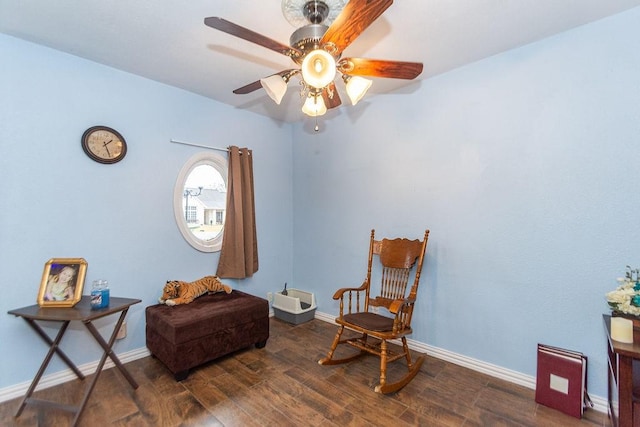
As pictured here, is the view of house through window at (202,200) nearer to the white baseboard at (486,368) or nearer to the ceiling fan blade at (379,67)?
the ceiling fan blade at (379,67)

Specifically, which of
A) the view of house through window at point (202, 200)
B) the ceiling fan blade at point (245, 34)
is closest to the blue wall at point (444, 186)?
the view of house through window at point (202, 200)

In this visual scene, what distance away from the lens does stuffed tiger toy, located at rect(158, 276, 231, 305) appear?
257 cm

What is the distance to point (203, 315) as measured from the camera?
231cm

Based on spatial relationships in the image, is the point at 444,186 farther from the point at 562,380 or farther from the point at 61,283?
the point at 61,283

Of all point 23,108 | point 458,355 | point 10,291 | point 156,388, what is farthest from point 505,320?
point 23,108

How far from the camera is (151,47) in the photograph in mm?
2127

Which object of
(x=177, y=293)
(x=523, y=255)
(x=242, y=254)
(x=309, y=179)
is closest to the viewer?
(x=523, y=255)

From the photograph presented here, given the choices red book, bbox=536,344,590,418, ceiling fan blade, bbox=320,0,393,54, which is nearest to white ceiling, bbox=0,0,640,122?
ceiling fan blade, bbox=320,0,393,54

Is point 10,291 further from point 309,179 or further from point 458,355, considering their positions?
point 458,355

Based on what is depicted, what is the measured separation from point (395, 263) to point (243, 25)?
213 centimetres

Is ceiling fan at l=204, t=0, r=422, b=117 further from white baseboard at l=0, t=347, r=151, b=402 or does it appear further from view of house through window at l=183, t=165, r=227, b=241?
white baseboard at l=0, t=347, r=151, b=402

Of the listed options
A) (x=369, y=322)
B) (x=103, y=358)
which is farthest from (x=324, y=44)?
(x=103, y=358)

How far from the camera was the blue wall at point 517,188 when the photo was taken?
71.4 inches

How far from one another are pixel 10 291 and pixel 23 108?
126 centimetres
